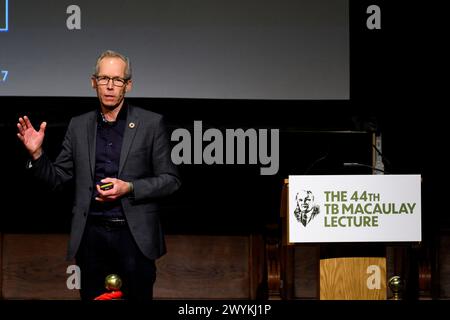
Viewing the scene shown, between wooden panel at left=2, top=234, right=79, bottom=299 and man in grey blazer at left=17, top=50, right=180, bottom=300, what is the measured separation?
1131mm

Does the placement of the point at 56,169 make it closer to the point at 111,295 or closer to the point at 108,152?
the point at 108,152

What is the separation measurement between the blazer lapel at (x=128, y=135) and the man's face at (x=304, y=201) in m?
0.90

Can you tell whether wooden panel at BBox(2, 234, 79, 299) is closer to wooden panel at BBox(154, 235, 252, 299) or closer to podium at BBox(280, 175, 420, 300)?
wooden panel at BBox(154, 235, 252, 299)

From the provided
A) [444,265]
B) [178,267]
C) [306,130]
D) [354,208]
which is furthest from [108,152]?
[444,265]

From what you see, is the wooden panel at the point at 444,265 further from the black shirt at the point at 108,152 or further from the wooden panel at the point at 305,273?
the black shirt at the point at 108,152

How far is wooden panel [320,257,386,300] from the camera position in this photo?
420 cm

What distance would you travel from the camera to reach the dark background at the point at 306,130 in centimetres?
560

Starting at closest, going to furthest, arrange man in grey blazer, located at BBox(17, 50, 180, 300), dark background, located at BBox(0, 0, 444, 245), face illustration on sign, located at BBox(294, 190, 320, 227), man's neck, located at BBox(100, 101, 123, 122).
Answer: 1. face illustration on sign, located at BBox(294, 190, 320, 227)
2. man in grey blazer, located at BBox(17, 50, 180, 300)
3. man's neck, located at BBox(100, 101, 123, 122)
4. dark background, located at BBox(0, 0, 444, 245)

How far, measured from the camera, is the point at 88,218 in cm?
438

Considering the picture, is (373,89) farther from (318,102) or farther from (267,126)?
(267,126)

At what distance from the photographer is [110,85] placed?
4.42m

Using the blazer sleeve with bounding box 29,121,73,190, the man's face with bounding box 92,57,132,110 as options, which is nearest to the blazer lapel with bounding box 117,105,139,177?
the man's face with bounding box 92,57,132,110

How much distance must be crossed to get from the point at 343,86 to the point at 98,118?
201 cm
